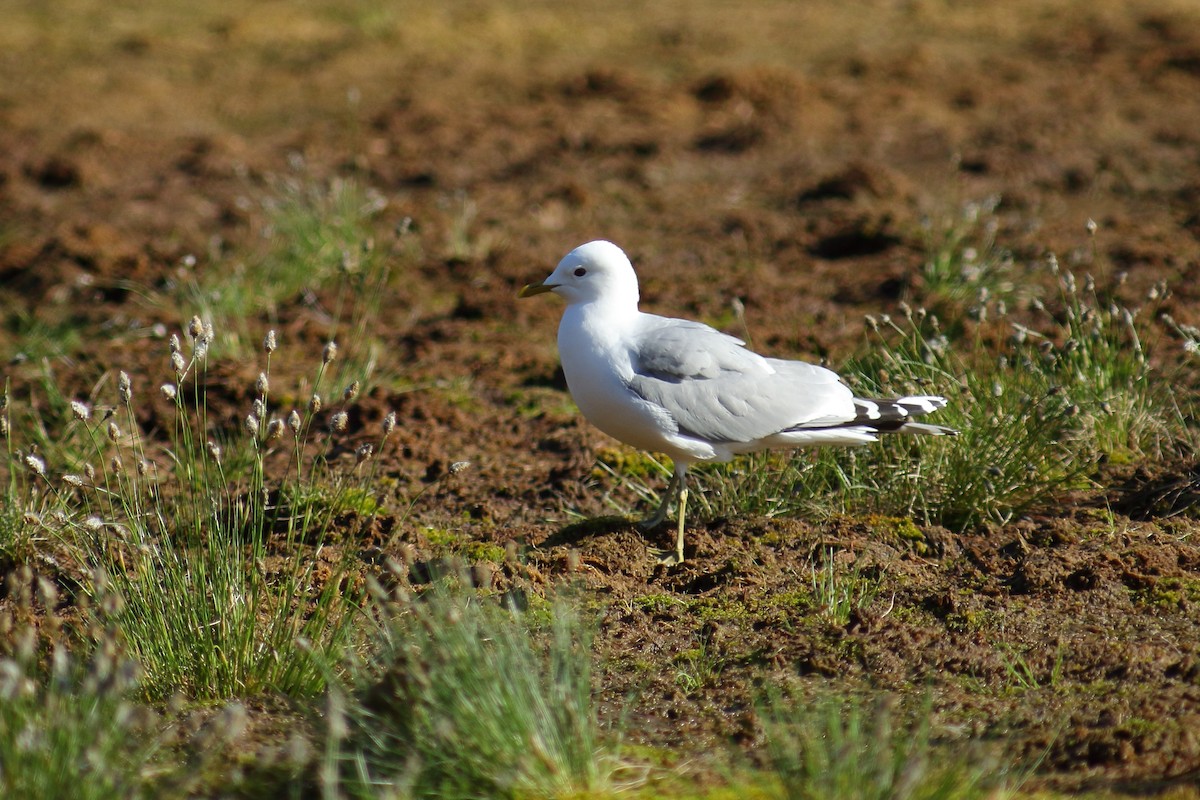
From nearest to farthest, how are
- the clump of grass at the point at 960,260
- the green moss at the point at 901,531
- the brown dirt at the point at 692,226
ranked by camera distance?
the brown dirt at the point at 692,226, the green moss at the point at 901,531, the clump of grass at the point at 960,260

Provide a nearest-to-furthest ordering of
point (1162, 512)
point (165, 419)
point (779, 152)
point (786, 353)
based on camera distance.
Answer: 1. point (1162, 512)
2. point (165, 419)
3. point (786, 353)
4. point (779, 152)

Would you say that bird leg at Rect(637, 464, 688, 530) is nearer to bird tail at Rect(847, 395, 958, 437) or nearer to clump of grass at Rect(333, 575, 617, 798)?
bird tail at Rect(847, 395, 958, 437)

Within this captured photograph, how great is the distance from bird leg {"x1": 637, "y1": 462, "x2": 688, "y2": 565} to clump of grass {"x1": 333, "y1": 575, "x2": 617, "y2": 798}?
1333mm

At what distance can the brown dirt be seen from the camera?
156 inches

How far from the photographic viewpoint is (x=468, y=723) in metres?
3.01

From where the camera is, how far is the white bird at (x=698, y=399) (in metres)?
4.56

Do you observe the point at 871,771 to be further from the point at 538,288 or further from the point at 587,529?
the point at 538,288

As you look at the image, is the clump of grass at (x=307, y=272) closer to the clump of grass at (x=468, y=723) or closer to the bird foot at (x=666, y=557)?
the bird foot at (x=666, y=557)

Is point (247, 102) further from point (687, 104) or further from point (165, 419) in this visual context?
point (165, 419)

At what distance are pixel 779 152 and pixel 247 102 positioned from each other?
462 centimetres

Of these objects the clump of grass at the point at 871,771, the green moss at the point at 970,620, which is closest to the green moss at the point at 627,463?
the green moss at the point at 970,620

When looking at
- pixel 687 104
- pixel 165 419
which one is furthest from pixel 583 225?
pixel 165 419

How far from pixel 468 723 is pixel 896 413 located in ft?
6.92

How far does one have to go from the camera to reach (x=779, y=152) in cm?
997
